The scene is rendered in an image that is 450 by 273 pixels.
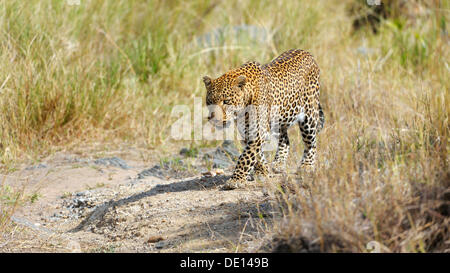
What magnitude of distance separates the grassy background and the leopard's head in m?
0.70

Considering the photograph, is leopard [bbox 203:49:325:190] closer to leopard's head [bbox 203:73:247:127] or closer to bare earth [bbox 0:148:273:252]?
leopard's head [bbox 203:73:247:127]

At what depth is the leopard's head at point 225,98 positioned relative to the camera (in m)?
5.25

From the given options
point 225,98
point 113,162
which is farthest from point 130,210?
point 113,162

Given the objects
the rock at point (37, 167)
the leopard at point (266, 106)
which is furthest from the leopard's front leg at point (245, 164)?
the rock at point (37, 167)

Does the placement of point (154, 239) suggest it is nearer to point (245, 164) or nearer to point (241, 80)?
point (245, 164)

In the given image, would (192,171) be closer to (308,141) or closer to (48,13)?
(308,141)

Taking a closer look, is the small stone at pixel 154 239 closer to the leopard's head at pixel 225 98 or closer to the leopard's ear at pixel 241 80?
the leopard's head at pixel 225 98

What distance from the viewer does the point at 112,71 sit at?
328 inches

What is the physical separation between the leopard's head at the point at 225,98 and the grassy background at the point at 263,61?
703 mm

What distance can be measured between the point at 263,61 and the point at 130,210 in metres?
4.33

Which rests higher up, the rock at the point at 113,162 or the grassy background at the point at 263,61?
the grassy background at the point at 263,61

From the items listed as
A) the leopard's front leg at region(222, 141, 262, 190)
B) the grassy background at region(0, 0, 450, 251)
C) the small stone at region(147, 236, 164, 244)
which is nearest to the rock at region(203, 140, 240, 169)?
the grassy background at region(0, 0, 450, 251)

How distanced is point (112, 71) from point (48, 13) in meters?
1.13
